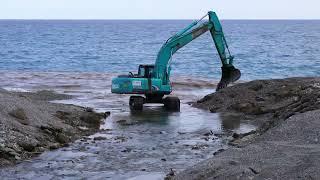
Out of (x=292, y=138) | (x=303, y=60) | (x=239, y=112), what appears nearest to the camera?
(x=292, y=138)

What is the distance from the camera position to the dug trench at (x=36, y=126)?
1675 cm

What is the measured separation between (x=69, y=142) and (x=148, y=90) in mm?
7771

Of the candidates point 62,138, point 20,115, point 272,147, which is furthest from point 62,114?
point 272,147

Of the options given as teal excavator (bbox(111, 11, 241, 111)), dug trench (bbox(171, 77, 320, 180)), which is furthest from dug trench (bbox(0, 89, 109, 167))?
dug trench (bbox(171, 77, 320, 180))

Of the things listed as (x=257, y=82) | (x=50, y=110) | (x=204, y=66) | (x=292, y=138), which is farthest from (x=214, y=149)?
(x=204, y=66)

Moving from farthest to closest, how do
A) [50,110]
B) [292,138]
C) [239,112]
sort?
1. [239,112]
2. [50,110]
3. [292,138]

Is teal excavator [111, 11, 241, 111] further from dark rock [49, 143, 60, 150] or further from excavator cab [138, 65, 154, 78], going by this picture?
dark rock [49, 143, 60, 150]

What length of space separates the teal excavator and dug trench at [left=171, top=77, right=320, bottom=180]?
2327mm

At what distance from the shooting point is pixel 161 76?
26.8m

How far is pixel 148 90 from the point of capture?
26047 millimetres

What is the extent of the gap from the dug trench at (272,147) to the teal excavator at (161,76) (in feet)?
7.63

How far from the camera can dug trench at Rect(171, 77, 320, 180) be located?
12039 millimetres

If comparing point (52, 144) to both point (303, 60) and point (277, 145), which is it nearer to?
point (277, 145)

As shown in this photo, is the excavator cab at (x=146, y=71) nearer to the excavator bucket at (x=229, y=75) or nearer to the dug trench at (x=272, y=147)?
the dug trench at (x=272, y=147)
